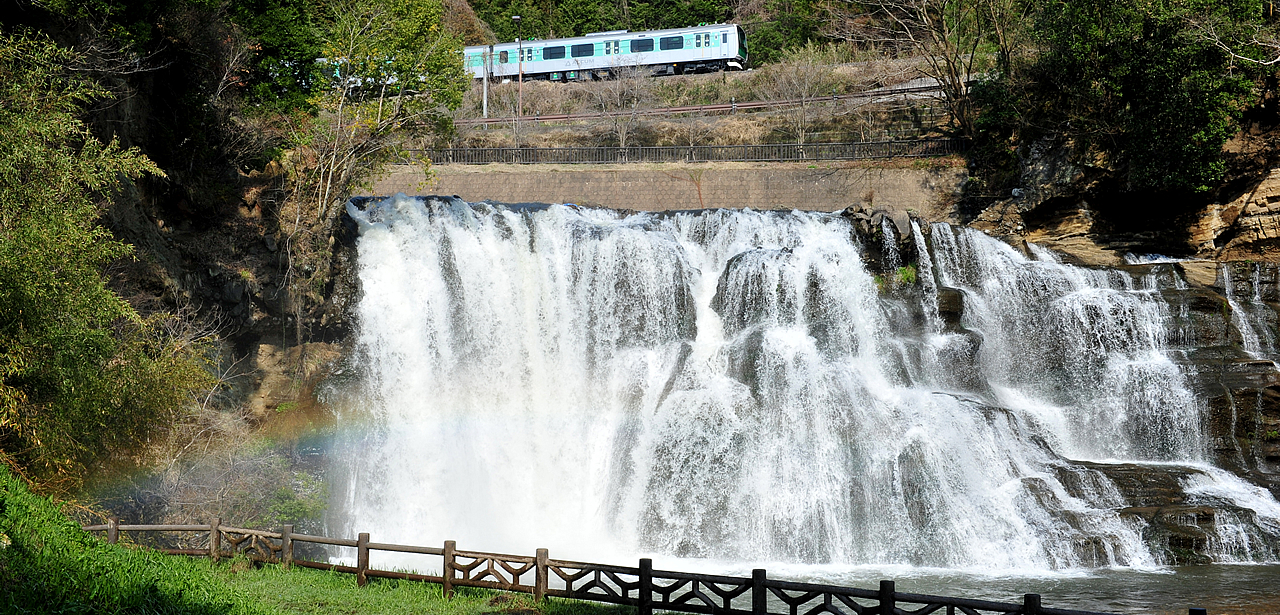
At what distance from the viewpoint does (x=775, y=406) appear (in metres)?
20.4

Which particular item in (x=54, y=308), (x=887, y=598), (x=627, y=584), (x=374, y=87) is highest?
(x=374, y=87)

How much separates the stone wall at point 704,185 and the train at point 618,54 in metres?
15.3

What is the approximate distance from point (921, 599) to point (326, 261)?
A: 1684 cm

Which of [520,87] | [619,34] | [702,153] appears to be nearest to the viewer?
[702,153]

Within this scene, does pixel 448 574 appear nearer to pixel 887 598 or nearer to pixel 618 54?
pixel 887 598

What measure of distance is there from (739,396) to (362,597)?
32.8 feet

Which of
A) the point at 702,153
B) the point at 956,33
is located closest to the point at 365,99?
the point at 702,153

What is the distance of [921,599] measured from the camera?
10391 mm

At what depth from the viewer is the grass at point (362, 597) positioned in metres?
11.6

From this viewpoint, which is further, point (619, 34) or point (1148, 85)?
point (619, 34)

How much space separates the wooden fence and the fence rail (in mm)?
22430

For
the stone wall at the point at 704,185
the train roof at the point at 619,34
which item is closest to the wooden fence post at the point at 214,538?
the stone wall at the point at 704,185

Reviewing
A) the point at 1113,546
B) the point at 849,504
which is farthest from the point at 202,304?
the point at 1113,546

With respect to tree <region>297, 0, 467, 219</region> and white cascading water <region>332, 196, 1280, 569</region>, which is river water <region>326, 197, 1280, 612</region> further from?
tree <region>297, 0, 467, 219</region>
